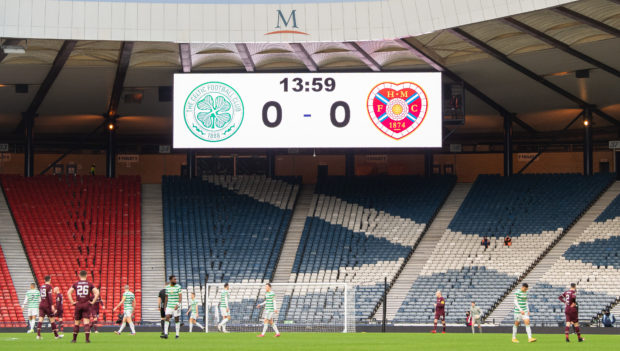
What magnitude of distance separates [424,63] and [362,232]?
9.38m

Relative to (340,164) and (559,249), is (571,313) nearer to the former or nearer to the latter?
(559,249)

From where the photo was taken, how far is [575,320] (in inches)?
1048

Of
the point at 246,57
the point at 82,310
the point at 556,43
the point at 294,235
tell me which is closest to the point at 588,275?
the point at 556,43

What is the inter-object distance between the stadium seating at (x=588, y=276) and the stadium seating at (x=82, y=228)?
1811 cm

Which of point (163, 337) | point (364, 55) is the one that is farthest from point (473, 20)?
point (163, 337)

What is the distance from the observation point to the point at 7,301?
133 feet

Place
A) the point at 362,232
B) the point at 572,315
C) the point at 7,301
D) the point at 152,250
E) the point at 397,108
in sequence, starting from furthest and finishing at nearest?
the point at 362,232 → the point at 152,250 → the point at 397,108 → the point at 7,301 → the point at 572,315

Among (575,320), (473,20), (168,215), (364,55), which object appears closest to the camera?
(575,320)

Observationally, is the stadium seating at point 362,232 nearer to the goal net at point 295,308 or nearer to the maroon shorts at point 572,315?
the goal net at point 295,308

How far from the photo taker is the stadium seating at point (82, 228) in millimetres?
43094

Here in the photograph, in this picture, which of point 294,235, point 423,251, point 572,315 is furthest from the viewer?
point 294,235

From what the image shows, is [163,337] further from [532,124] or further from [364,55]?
[532,124]

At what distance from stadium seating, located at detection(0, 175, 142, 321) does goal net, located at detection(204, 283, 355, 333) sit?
18.9 ft

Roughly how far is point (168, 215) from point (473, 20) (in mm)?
20950
